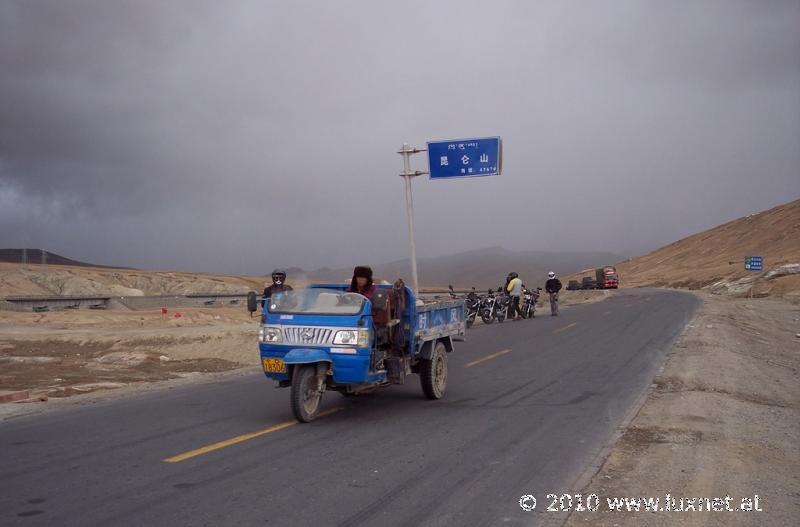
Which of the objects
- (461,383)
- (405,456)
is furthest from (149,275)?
(405,456)

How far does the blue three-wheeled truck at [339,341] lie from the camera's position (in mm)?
8891

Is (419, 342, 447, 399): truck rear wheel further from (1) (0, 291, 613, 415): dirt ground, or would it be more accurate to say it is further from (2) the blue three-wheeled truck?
(1) (0, 291, 613, 415): dirt ground

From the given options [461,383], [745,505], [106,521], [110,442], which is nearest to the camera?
[106,521]

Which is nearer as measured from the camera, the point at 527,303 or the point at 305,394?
the point at 305,394

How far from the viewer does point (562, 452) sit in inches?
293

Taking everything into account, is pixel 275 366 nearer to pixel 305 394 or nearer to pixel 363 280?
pixel 305 394

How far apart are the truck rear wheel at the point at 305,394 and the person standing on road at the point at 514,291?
74.0 feet

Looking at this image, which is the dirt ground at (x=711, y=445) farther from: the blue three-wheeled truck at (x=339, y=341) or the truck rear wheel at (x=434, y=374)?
the blue three-wheeled truck at (x=339, y=341)

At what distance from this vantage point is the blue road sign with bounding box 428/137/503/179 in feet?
80.7

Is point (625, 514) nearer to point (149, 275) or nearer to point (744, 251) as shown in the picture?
point (149, 275)

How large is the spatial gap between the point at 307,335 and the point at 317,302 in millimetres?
607

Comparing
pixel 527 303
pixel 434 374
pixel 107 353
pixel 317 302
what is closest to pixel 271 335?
pixel 317 302

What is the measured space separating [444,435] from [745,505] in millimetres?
3516

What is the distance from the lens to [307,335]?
9.16 m
